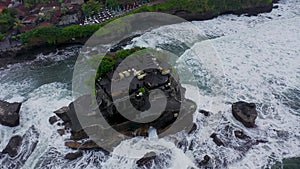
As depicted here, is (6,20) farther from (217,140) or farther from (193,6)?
(217,140)

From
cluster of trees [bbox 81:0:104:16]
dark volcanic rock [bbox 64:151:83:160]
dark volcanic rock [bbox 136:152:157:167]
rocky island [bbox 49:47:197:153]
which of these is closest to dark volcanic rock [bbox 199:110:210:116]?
rocky island [bbox 49:47:197:153]

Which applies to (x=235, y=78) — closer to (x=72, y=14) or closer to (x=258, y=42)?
(x=258, y=42)

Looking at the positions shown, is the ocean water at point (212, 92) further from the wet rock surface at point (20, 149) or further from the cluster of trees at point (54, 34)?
the cluster of trees at point (54, 34)

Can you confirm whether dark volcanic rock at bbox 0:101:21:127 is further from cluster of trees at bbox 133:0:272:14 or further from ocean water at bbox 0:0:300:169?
cluster of trees at bbox 133:0:272:14

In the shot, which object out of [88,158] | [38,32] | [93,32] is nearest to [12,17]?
[38,32]

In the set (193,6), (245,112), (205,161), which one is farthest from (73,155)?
(193,6)

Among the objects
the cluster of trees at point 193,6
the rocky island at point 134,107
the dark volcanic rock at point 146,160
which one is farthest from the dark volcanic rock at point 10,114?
the cluster of trees at point 193,6
